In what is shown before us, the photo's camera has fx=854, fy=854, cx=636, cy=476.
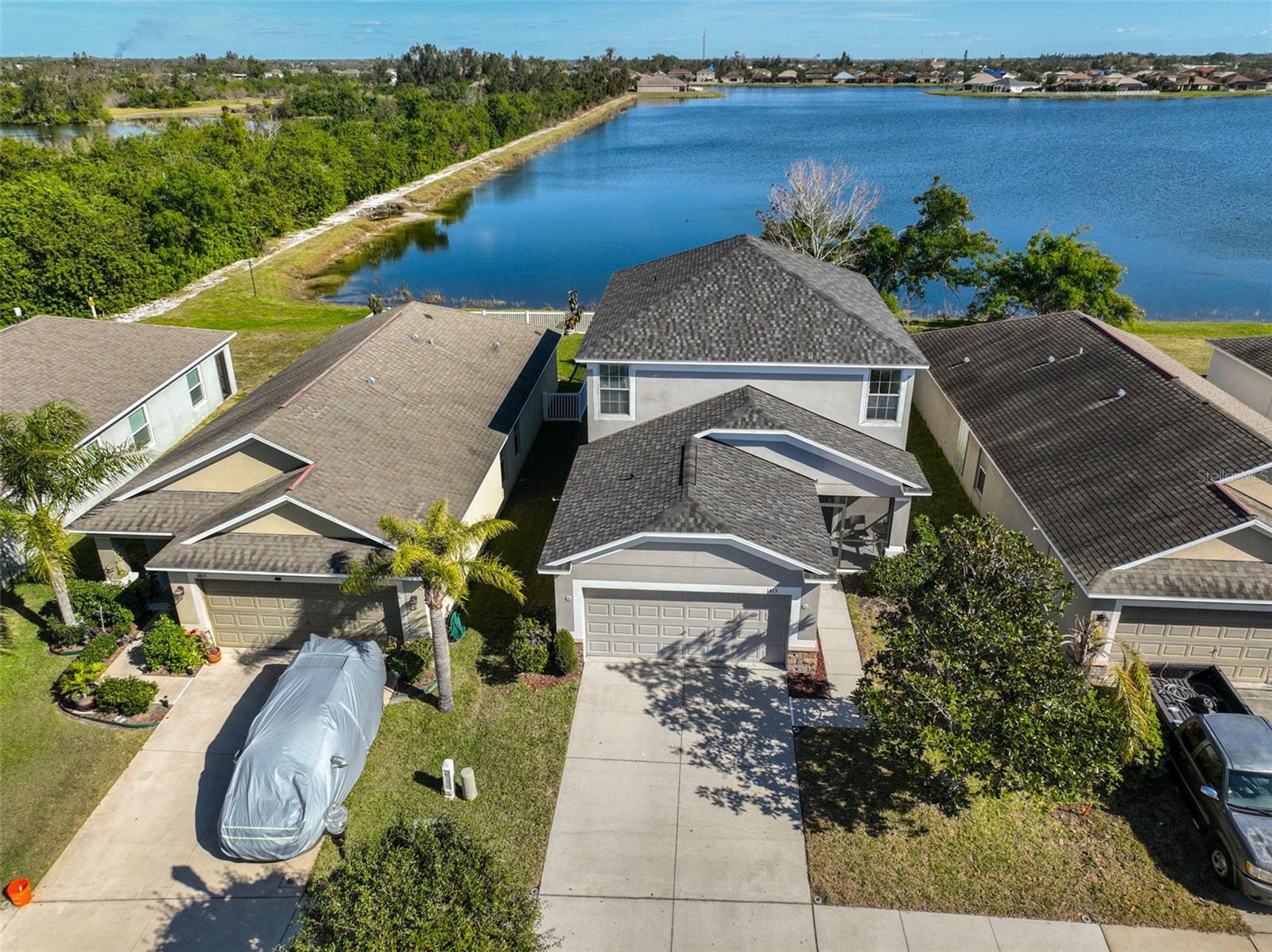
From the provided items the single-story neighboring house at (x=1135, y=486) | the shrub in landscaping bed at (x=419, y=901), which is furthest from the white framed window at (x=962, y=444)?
the shrub in landscaping bed at (x=419, y=901)

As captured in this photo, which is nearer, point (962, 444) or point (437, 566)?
point (437, 566)

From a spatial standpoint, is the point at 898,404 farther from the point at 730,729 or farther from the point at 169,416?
the point at 169,416

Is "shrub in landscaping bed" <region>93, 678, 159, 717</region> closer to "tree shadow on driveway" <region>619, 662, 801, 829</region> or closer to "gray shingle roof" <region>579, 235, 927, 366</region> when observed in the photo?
"tree shadow on driveway" <region>619, 662, 801, 829</region>

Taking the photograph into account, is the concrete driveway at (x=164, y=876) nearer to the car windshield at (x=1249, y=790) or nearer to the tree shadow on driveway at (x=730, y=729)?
the tree shadow on driveway at (x=730, y=729)

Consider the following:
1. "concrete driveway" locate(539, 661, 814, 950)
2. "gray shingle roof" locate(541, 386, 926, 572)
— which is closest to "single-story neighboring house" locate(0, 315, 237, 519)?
"gray shingle roof" locate(541, 386, 926, 572)

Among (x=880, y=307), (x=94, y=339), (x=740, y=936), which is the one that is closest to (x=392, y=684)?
(x=740, y=936)

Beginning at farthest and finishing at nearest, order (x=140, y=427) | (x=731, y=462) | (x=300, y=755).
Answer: (x=140, y=427), (x=731, y=462), (x=300, y=755)

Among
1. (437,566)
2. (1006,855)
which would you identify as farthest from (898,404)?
(437,566)
